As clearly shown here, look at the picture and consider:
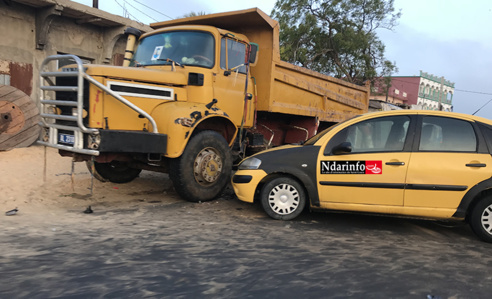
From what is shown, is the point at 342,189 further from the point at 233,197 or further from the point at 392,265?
the point at 233,197

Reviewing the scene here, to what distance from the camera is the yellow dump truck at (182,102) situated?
192 inches

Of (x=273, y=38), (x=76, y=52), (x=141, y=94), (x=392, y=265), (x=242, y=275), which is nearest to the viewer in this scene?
(x=242, y=275)

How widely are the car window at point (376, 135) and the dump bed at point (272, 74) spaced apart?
233 cm

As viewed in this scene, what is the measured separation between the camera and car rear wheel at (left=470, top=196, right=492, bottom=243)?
4168 millimetres

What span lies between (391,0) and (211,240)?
24.2 metres

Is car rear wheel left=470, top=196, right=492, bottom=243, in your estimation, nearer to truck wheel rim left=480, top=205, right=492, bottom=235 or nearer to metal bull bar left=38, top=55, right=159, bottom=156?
truck wheel rim left=480, top=205, right=492, bottom=235

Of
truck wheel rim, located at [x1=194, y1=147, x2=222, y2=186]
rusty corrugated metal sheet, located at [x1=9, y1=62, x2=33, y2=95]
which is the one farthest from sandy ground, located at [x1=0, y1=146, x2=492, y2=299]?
rusty corrugated metal sheet, located at [x1=9, y1=62, x2=33, y2=95]

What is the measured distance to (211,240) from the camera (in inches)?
161

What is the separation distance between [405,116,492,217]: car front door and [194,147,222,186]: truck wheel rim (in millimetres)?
2836

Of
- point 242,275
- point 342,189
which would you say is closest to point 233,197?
point 342,189

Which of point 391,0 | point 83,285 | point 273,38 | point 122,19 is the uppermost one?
point 391,0

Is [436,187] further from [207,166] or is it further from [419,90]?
[419,90]

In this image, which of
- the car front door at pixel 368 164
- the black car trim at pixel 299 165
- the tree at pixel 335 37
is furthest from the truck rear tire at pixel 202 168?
the tree at pixel 335 37

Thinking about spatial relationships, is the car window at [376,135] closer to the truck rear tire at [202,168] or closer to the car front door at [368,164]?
the car front door at [368,164]
